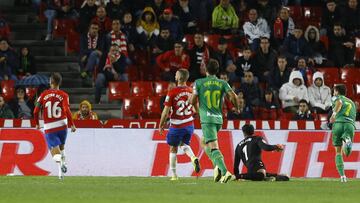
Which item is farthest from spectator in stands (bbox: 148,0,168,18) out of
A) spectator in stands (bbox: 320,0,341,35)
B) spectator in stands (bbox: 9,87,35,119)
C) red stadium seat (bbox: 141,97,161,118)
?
spectator in stands (bbox: 9,87,35,119)

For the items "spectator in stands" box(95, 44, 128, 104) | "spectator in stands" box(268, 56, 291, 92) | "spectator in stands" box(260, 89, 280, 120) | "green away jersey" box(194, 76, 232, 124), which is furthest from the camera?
"spectator in stands" box(95, 44, 128, 104)

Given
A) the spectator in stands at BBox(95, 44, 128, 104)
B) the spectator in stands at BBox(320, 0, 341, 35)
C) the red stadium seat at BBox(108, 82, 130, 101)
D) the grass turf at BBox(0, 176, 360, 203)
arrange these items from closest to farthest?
the grass turf at BBox(0, 176, 360, 203) < the red stadium seat at BBox(108, 82, 130, 101) < the spectator in stands at BBox(95, 44, 128, 104) < the spectator in stands at BBox(320, 0, 341, 35)

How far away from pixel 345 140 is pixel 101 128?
19.1ft

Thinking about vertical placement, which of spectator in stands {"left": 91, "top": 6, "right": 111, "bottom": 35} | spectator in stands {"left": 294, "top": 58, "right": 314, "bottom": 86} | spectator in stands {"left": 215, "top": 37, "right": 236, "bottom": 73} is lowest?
spectator in stands {"left": 294, "top": 58, "right": 314, "bottom": 86}

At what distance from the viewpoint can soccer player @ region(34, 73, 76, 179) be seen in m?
19.4

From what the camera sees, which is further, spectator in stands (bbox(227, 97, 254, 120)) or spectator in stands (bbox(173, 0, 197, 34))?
spectator in stands (bbox(173, 0, 197, 34))

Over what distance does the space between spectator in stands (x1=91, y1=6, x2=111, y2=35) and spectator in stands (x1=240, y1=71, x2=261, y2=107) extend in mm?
4340

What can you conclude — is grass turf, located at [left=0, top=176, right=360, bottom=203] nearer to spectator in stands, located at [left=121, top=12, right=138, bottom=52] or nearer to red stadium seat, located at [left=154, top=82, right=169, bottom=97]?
red stadium seat, located at [left=154, top=82, right=169, bottom=97]

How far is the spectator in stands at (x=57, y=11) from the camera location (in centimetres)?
2873

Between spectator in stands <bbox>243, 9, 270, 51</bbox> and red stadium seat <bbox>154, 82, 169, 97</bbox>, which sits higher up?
spectator in stands <bbox>243, 9, 270, 51</bbox>

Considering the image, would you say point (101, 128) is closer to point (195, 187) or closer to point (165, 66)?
point (165, 66)

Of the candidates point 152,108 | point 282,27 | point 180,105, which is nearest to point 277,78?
point 282,27

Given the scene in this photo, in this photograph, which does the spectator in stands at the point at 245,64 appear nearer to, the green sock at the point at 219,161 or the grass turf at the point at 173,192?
the grass turf at the point at 173,192

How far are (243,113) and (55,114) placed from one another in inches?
249
